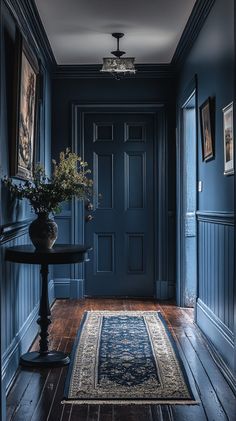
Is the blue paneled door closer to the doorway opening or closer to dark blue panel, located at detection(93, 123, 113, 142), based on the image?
dark blue panel, located at detection(93, 123, 113, 142)

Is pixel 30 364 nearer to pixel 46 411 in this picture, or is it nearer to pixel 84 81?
pixel 46 411

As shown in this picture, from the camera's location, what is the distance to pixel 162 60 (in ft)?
18.4

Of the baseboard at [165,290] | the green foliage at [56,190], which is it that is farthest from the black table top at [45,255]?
the baseboard at [165,290]

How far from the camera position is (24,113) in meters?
3.64

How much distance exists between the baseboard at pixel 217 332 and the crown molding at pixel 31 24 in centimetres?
248

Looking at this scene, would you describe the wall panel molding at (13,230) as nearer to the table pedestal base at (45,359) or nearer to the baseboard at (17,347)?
the baseboard at (17,347)

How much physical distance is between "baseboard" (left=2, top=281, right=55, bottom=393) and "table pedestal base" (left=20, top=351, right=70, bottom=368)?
0.06 m

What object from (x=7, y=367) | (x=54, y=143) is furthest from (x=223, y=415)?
(x=54, y=143)

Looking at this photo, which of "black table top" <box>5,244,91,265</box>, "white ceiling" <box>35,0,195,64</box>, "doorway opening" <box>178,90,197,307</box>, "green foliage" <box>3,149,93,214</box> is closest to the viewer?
"black table top" <box>5,244,91,265</box>


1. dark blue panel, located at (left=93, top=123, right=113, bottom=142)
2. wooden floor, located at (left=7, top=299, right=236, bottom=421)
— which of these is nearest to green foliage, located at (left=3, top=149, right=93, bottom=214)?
wooden floor, located at (left=7, top=299, right=236, bottom=421)

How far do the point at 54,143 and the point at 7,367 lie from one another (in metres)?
3.28

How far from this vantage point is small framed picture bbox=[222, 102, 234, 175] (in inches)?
128

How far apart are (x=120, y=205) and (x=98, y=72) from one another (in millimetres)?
1496

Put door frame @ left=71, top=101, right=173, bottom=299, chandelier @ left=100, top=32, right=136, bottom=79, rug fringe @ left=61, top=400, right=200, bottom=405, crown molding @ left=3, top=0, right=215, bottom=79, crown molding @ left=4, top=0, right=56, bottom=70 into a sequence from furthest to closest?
door frame @ left=71, top=101, right=173, bottom=299, chandelier @ left=100, top=32, right=136, bottom=79, crown molding @ left=3, top=0, right=215, bottom=79, crown molding @ left=4, top=0, right=56, bottom=70, rug fringe @ left=61, top=400, right=200, bottom=405
